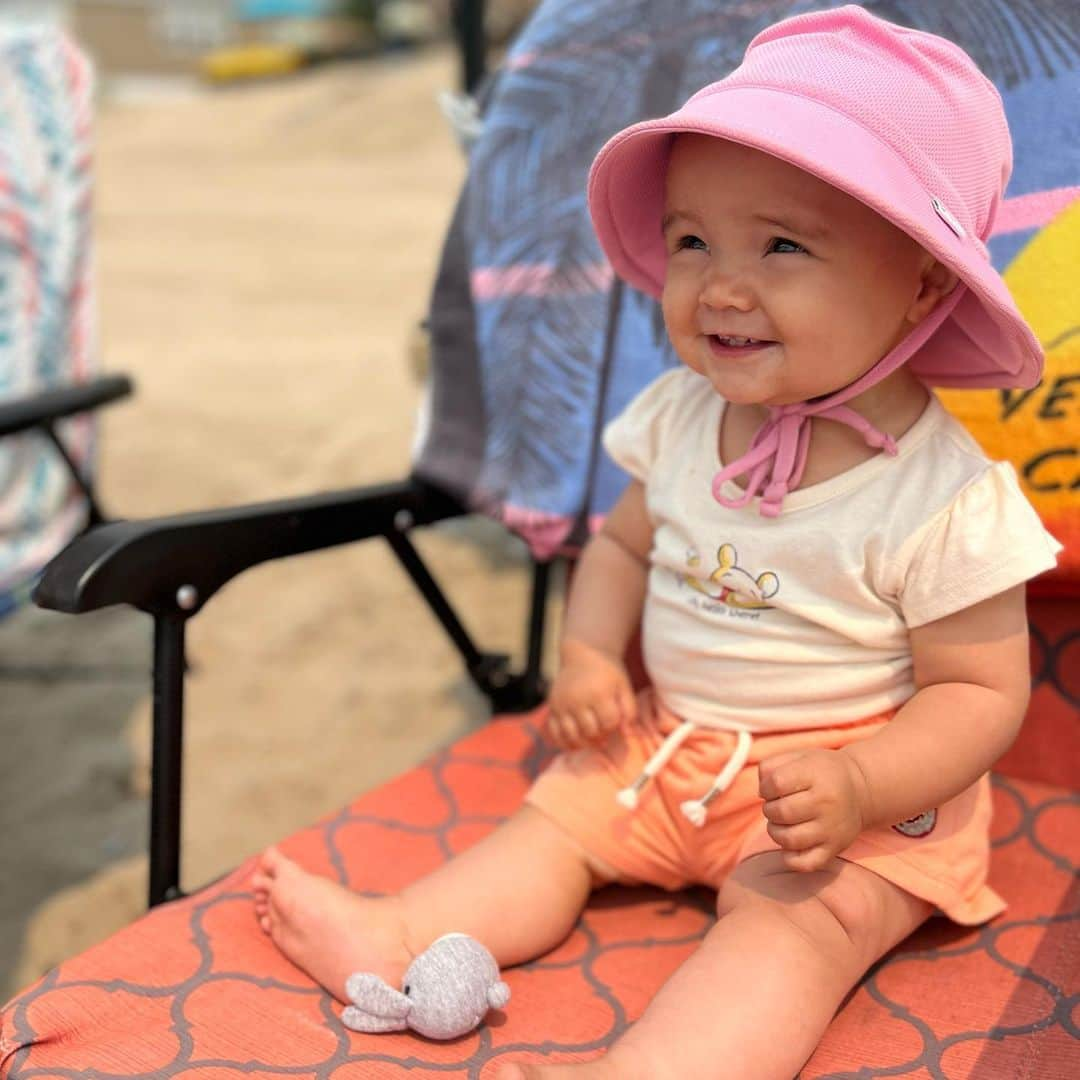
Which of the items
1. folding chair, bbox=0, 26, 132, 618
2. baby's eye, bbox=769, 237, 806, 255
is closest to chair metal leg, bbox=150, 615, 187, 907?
baby's eye, bbox=769, 237, 806, 255

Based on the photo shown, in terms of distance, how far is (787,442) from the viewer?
1212 millimetres

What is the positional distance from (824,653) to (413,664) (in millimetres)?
1707

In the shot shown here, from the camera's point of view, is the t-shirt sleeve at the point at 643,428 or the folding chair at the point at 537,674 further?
the t-shirt sleeve at the point at 643,428

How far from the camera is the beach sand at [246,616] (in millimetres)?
2260

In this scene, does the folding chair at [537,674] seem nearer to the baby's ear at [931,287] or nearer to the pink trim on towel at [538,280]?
the pink trim on towel at [538,280]

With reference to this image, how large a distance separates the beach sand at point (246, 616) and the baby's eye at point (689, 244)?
26.8 inches

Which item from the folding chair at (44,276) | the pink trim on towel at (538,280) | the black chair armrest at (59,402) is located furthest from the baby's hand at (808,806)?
the folding chair at (44,276)

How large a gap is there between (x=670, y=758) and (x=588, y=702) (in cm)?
10

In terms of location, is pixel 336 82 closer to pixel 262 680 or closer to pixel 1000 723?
pixel 262 680

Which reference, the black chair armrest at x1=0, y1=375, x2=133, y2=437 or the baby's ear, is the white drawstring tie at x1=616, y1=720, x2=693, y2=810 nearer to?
the baby's ear

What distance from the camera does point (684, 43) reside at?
5.20 feet

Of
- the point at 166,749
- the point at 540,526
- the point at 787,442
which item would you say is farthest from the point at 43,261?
the point at 787,442

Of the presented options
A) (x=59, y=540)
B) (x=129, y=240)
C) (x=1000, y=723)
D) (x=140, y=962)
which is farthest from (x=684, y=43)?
(x=129, y=240)

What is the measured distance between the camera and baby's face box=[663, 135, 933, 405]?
1.07 meters
